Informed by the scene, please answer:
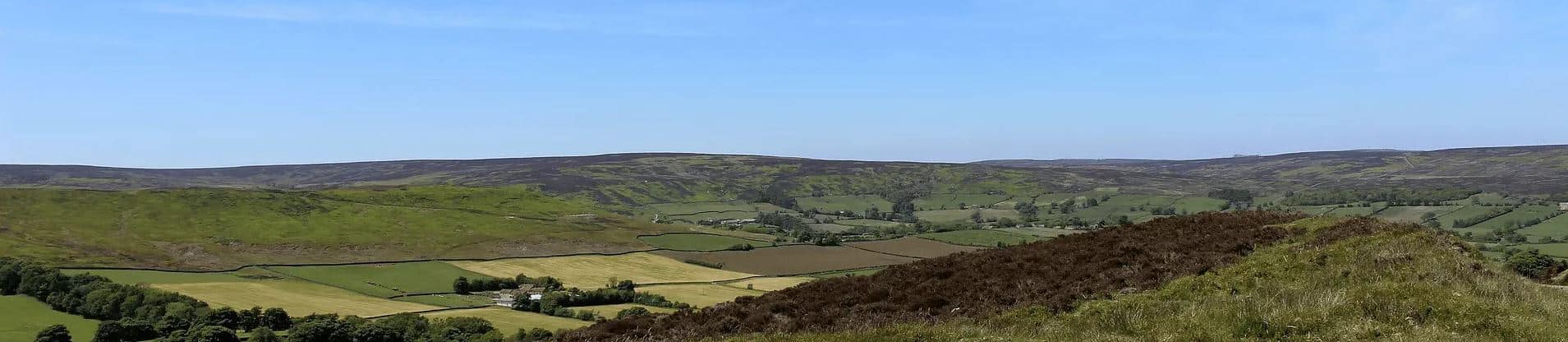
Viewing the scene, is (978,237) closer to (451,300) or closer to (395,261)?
(395,261)

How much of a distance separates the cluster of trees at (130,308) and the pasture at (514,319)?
1221 centimetres

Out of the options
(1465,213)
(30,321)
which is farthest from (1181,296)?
(1465,213)

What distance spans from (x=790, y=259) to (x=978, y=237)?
44.6 metres

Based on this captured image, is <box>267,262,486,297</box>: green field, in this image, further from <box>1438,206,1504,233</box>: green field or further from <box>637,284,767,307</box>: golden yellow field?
<box>1438,206,1504,233</box>: green field

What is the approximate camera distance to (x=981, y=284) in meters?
19.9

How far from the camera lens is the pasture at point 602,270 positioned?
99.2 metres

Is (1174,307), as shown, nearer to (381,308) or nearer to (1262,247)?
(1262,247)

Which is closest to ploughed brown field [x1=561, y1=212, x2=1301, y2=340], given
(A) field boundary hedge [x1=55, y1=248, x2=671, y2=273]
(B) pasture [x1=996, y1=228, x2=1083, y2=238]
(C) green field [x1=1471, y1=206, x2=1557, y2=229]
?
(A) field boundary hedge [x1=55, y1=248, x2=671, y2=273]

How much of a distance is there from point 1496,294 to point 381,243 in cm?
13403

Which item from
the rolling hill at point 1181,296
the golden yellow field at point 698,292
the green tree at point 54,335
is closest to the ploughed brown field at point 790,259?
the golden yellow field at point 698,292

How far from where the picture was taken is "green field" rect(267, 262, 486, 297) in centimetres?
9181

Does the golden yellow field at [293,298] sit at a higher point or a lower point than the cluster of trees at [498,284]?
higher

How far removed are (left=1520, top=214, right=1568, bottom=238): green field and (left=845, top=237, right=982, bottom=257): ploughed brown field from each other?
3030 inches

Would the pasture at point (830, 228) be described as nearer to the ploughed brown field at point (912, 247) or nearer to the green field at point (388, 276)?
Result: the ploughed brown field at point (912, 247)
